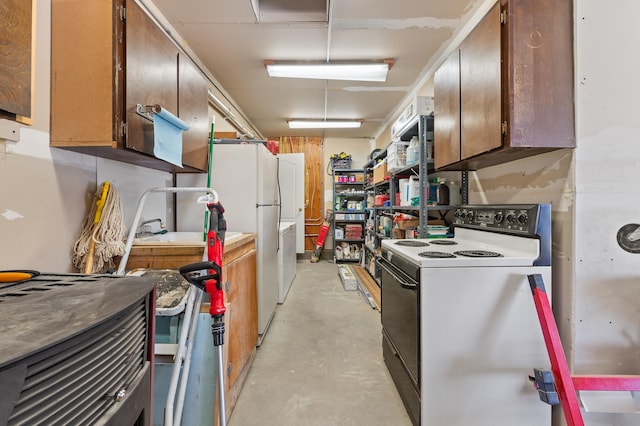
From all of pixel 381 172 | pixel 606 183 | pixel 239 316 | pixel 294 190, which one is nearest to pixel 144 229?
pixel 239 316

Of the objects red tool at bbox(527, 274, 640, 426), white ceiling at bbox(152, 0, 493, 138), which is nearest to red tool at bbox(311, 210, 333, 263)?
white ceiling at bbox(152, 0, 493, 138)

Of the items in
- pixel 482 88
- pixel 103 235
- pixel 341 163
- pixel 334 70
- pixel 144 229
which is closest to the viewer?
pixel 103 235

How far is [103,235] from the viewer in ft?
4.24

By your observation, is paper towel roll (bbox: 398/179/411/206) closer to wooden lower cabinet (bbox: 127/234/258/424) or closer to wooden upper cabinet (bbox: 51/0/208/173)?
wooden lower cabinet (bbox: 127/234/258/424)

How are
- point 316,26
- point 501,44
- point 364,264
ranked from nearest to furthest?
point 501,44
point 316,26
point 364,264

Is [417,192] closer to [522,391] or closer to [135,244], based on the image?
[522,391]

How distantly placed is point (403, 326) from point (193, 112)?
193 cm

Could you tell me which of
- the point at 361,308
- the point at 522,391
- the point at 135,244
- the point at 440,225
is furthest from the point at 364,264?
the point at 135,244

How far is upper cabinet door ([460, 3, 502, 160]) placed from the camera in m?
1.30

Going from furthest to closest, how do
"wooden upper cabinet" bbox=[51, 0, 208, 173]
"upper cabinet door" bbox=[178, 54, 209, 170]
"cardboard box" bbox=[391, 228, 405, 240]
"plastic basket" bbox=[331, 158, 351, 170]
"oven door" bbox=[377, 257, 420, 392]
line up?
"plastic basket" bbox=[331, 158, 351, 170] < "cardboard box" bbox=[391, 228, 405, 240] < "upper cabinet door" bbox=[178, 54, 209, 170] < "oven door" bbox=[377, 257, 420, 392] < "wooden upper cabinet" bbox=[51, 0, 208, 173]

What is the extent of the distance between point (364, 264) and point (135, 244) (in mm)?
3927

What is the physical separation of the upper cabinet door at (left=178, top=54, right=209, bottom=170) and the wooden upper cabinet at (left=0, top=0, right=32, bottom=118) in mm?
698

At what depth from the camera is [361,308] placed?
3066 millimetres

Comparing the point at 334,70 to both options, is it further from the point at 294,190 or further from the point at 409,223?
the point at 294,190
